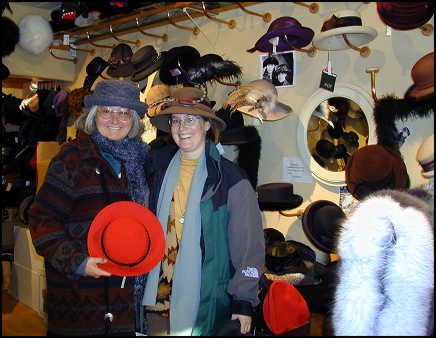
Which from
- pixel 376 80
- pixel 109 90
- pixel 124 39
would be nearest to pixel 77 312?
pixel 109 90

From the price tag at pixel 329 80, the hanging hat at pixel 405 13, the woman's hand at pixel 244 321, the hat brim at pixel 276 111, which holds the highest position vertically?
the hanging hat at pixel 405 13

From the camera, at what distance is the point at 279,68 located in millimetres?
2525

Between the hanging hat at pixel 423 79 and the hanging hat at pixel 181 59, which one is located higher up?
the hanging hat at pixel 181 59

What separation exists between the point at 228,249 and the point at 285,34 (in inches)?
50.3

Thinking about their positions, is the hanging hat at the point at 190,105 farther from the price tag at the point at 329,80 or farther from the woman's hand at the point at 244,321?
the woman's hand at the point at 244,321

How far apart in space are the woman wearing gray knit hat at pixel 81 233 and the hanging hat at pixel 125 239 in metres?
0.04

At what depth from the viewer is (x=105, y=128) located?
5.55ft

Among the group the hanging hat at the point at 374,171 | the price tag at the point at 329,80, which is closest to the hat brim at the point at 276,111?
the price tag at the point at 329,80

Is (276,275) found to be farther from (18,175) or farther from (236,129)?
(18,175)

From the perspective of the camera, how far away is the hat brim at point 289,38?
2.21 m

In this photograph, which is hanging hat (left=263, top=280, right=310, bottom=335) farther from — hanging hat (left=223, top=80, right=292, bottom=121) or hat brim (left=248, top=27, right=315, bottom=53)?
hat brim (left=248, top=27, right=315, bottom=53)

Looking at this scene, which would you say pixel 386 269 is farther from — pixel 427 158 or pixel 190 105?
pixel 190 105

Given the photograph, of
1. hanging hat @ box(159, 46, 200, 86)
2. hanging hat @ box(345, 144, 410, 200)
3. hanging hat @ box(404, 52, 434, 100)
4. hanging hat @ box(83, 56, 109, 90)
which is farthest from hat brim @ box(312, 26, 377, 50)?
hanging hat @ box(83, 56, 109, 90)

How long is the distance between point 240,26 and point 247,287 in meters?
1.88
